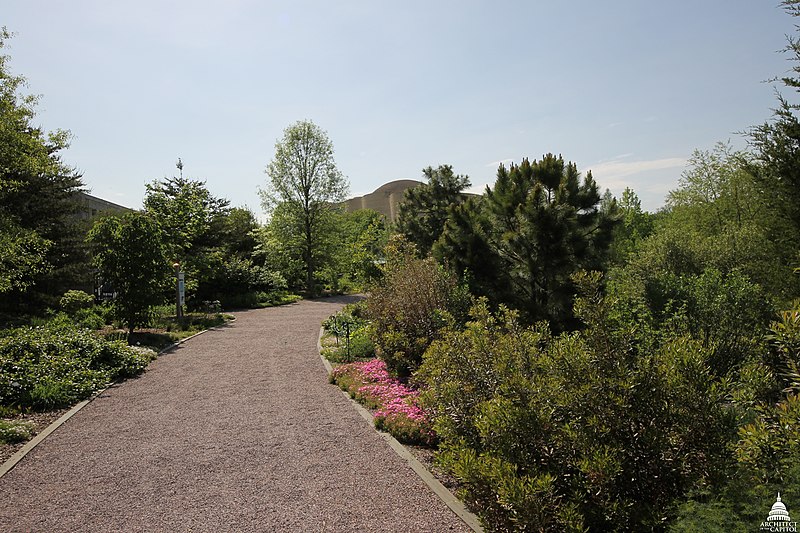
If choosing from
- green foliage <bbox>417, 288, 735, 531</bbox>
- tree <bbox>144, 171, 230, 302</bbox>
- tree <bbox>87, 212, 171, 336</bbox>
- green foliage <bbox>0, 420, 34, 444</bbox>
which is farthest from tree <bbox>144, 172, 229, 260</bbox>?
green foliage <bbox>417, 288, 735, 531</bbox>

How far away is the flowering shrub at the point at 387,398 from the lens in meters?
5.57

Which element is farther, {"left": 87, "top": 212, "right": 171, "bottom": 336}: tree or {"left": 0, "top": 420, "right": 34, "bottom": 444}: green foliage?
{"left": 87, "top": 212, "right": 171, "bottom": 336}: tree

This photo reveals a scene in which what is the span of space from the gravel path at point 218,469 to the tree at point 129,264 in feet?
15.6

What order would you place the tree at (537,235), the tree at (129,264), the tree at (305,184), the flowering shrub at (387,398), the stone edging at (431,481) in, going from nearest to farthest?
the stone edging at (431,481), the flowering shrub at (387,398), the tree at (537,235), the tree at (129,264), the tree at (305,184)

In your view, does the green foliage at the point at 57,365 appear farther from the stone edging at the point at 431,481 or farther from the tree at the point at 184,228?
the tree at the point at 184,228

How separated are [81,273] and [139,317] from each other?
815 centimetres

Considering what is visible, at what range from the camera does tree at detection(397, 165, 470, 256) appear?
3072 centimetres

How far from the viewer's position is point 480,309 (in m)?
4.84

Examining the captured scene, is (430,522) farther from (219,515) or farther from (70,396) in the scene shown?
(70,396)

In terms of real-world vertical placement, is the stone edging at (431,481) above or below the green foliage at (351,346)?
below

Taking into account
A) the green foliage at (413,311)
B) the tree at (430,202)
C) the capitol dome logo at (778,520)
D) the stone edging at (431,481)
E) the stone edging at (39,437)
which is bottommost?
the stone edging at (431,481)

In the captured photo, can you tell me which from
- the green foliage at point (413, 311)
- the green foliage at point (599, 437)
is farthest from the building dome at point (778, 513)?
the green foliage at point (413, 311)

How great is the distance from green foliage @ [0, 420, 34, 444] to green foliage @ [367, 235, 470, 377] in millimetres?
4921

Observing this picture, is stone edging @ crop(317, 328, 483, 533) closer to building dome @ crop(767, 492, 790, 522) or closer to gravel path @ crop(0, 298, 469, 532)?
gravel path @ crop(0, 298, 469, 532)
